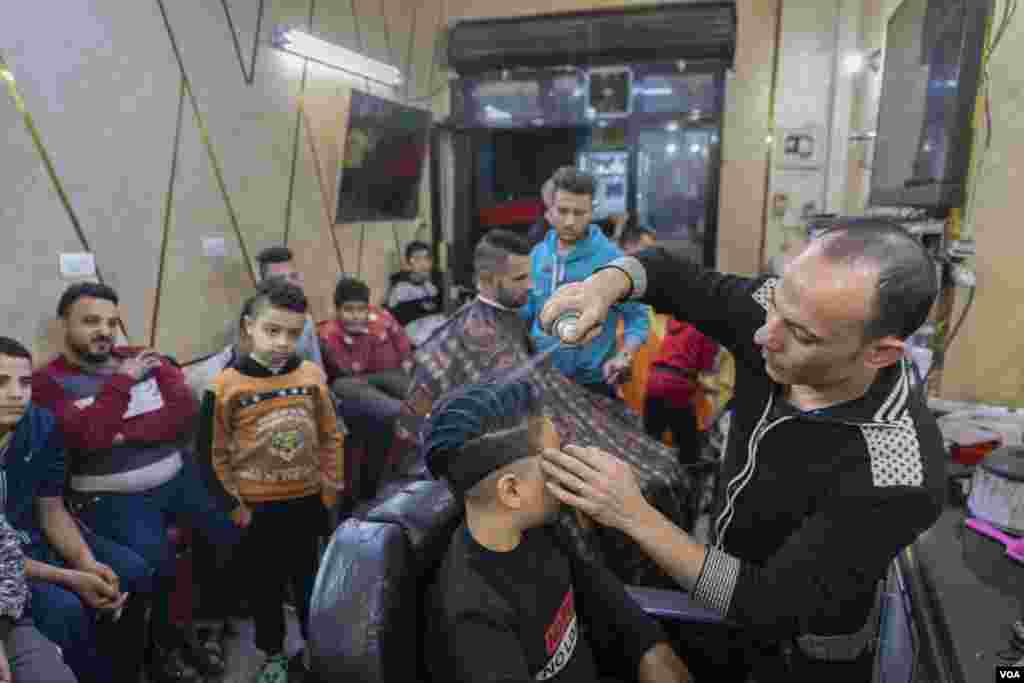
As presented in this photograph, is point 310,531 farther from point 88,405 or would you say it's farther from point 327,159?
point 327,159

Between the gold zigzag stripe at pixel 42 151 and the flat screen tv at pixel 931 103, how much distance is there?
300 cm

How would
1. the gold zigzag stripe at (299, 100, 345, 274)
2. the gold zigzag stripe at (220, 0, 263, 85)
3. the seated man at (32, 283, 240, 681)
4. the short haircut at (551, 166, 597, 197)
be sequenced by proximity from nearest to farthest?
the seated man at (32, 283, 240, 681) < the short haircut at (551, 166, 597, 197) < the gold zigzag stripe at (220, 0, 263, 85) < the gold zigzag stripe at (299, 100, 345, 274)

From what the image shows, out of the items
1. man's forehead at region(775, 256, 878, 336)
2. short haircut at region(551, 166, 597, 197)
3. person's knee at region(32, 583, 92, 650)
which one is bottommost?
person's knee at region(32, 583, 92, 650)

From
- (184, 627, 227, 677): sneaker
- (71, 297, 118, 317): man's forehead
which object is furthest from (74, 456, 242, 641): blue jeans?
(71, 297, 118, 317): man's forehead

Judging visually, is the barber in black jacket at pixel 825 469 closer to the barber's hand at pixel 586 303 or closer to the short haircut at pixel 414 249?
the barber's hand at pixel 586 303

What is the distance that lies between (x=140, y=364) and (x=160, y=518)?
556 mm

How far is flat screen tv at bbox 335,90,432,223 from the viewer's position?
426cm

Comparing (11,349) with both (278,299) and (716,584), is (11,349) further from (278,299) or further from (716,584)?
(716,584)

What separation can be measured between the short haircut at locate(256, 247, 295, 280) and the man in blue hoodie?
1.38m

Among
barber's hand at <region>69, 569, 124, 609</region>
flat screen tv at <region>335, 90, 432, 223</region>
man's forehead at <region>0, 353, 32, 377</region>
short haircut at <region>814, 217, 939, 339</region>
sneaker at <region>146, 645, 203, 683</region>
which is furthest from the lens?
flat screen tv at <region>335, 90, 432, 223</region>

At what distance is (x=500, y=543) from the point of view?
1190 millimetres

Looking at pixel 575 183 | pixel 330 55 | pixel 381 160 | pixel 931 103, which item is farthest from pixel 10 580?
pixel 381 160

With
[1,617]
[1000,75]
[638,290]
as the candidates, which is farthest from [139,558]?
[1000,75]

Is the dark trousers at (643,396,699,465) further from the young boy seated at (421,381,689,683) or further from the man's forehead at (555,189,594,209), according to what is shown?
the young boy seated at (421,381,689,683)
